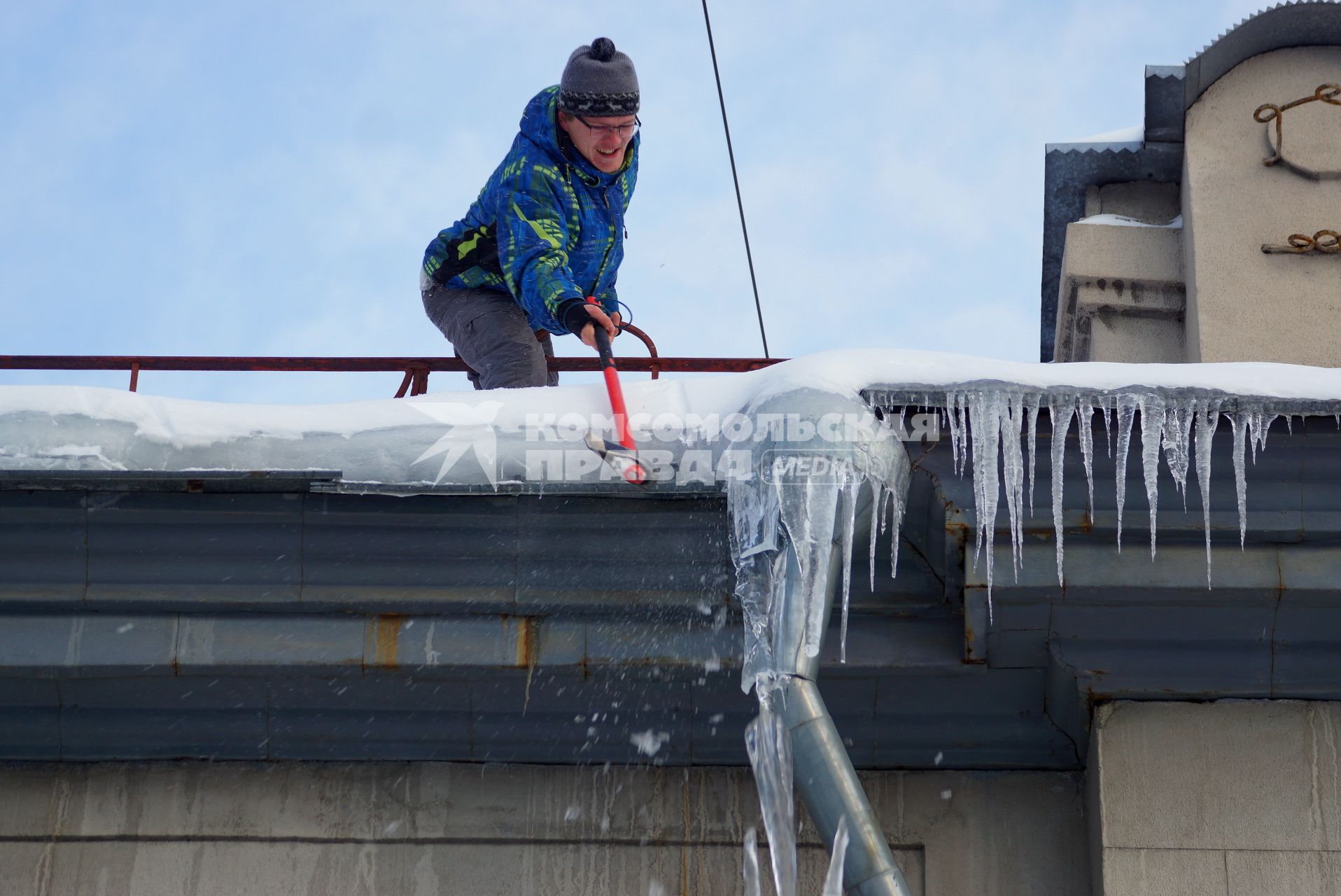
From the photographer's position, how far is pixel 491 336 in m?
6.00

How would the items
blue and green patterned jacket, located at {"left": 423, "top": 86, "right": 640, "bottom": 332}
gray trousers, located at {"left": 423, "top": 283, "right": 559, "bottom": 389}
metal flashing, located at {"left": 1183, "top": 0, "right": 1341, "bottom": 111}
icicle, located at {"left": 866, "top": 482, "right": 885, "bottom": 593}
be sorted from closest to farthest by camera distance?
icicle, located at {"left": 866, "top": 482, "right": 885, "bottom": 593}
blue and green patterned jacket, located at {"left": 423, "top": 86, "right": 640, "bottom": 332}
gray trousers, located at {"left": 423, "top": 283, "right": 559, "bottom": 389}
metal flashing, located at {"left": 1183, "top": 0, "right": 1341, "bottom": 111}

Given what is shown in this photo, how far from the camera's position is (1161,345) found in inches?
289

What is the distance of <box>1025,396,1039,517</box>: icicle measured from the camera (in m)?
4.34

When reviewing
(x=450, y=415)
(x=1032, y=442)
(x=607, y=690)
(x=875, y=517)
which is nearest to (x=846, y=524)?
(x=875, y=517)

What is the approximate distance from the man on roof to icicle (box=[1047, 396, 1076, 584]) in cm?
170

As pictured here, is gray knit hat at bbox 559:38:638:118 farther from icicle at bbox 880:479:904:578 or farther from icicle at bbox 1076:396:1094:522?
icicle at bbox 1076:396:1094:522

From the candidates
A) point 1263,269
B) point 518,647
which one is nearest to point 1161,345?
point 1263,269

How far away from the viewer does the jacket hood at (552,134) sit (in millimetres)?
5703

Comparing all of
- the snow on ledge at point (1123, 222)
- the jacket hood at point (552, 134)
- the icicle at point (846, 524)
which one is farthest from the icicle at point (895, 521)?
the snow on ledge at point (1123, 222)

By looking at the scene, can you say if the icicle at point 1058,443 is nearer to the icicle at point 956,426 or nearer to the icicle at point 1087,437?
the icicle at point 1087,437

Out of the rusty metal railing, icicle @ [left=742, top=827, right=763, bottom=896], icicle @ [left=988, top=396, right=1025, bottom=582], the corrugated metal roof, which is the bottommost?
icicle @ [left=742, top=827, right=763, bottom=896]

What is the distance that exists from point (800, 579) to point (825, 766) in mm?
558

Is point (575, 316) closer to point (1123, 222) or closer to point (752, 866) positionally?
point (752, 866)

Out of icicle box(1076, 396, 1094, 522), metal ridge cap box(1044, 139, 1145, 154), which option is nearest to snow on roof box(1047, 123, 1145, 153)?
metal ridge cap box(1044, 139, 1145, 154)
